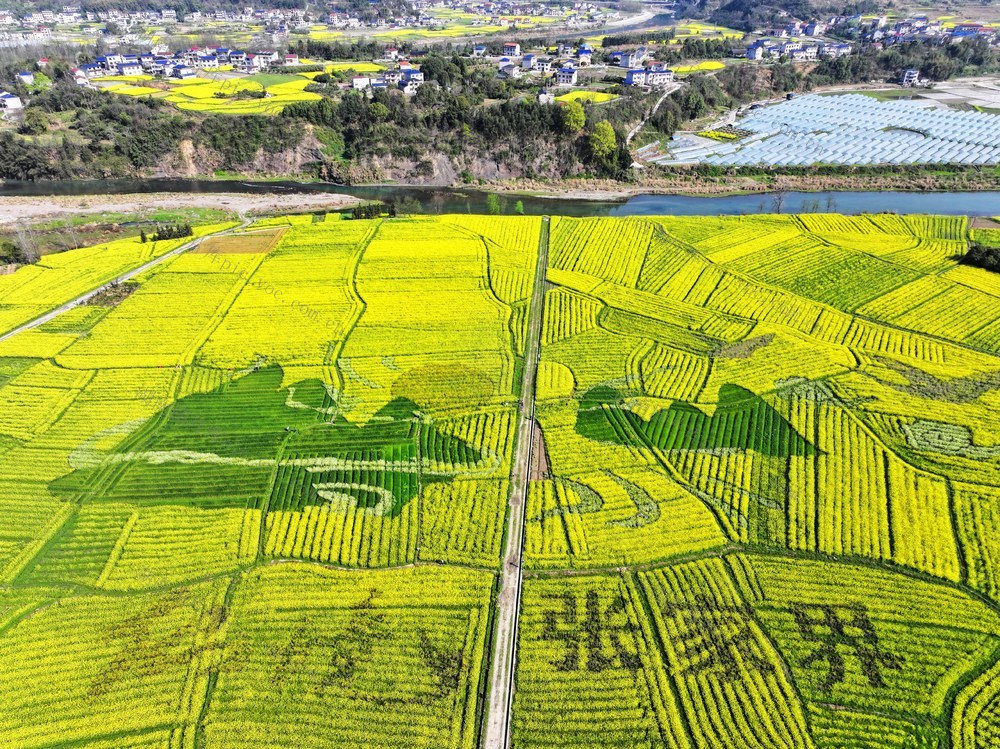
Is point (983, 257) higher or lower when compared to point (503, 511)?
higher

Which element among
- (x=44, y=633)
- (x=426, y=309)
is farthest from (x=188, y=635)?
(x=426, y=309)

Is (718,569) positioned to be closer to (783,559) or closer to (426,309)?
(783,559)

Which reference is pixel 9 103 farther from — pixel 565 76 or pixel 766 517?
pixel 766 517

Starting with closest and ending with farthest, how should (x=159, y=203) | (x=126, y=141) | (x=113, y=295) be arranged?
(x=113, y=295)
(x=159, y=203)
(x=126, y=141)

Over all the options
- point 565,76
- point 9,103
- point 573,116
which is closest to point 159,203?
point 9,103

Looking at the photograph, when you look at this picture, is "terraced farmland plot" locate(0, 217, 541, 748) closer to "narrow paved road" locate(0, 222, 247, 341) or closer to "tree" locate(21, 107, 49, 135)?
"narrow paved road" locate(0, 222, 247, 341)

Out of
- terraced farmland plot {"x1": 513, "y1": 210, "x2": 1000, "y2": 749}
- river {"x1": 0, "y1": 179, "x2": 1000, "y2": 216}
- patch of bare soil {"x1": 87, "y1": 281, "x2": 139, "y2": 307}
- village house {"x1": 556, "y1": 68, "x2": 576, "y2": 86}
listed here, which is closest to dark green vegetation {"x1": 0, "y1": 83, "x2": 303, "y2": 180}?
river {"x1": 0, "y1": 179, "x2": 1000, "y2": 216}
